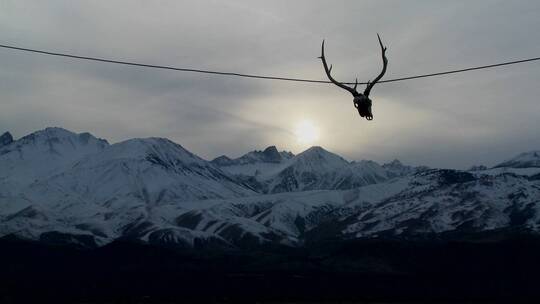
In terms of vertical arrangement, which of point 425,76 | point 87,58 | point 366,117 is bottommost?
point 366,117

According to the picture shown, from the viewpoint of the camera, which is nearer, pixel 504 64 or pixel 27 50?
pixel 504 64

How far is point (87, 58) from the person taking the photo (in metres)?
49.6

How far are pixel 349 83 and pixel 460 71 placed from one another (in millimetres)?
8408

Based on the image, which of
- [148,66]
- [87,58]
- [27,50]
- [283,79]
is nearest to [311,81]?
[283,79]

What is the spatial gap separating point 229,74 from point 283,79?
12.5ft

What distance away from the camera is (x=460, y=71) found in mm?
45719

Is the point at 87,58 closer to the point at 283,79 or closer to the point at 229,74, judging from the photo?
the point at 229,74

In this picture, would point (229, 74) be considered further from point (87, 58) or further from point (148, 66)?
point (87, 58)

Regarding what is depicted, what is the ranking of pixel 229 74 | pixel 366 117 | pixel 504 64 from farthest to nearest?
pixel 229 74 < pixel 504 64 < pixel 366 117

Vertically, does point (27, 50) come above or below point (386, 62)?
above

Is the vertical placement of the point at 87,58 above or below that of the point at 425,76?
above

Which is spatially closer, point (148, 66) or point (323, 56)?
point (323, 56)

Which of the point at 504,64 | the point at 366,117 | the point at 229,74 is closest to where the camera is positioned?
the point at 366,117

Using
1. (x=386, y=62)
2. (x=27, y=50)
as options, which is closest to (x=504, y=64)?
(x=386, y=62)
